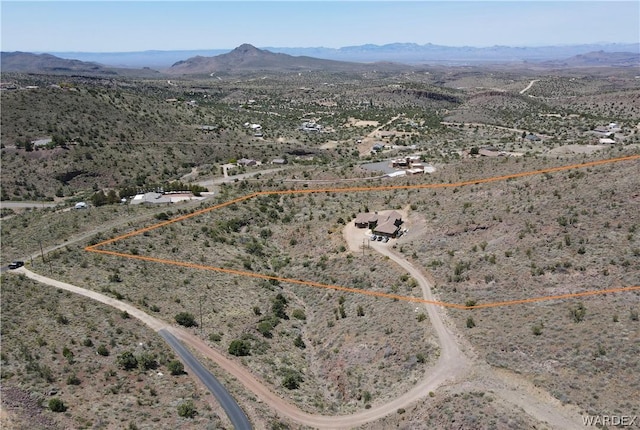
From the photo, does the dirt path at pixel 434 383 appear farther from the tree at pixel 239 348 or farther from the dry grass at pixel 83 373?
the dry grass at pixel 83 373

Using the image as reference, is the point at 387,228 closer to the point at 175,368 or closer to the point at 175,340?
the point at 175,340

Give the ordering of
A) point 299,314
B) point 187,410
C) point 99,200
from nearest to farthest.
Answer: point 187,410 → point 299,314 → point 99,200

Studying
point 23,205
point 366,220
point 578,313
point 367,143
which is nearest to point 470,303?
point 578,313

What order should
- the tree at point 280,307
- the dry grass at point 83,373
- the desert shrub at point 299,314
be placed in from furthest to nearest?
the desert shrub at point 299,314 < the tree at point 280,307 < the dry grass at point 83,373

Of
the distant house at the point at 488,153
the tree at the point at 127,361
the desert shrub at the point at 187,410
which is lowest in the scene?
the desert shrub at the point at 187,410

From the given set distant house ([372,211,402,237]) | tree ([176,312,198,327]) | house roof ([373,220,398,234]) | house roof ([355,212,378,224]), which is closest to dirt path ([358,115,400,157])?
house roof ([355,212,378,224])

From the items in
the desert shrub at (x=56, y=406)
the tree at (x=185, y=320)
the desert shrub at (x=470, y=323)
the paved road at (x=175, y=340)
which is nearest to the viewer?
the desert shrub at (x=56, y=406)

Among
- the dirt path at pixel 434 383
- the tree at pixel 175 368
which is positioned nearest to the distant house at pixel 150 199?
the dirt path at pixel 434 383
